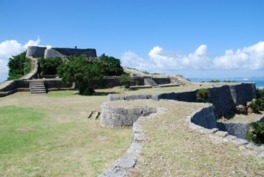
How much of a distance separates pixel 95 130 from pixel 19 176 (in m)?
5.37

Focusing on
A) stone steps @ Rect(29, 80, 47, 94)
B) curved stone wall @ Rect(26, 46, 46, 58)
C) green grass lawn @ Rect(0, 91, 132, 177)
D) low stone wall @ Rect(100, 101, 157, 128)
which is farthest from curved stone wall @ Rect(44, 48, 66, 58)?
low stone wall @ Rect(100, 101, 157, 128)

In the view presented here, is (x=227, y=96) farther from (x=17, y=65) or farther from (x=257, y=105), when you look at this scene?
(x=17, y=65)

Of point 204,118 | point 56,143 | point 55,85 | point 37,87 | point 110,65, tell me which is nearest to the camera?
point 56,143

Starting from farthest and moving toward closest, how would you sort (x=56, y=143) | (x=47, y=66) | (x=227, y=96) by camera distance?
(x=47, y=66) < (x=227, y=96) < (x=56, y=143)

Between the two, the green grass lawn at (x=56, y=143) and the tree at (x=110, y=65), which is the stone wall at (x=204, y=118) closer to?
the green grass lawn at (x=56, y=143)

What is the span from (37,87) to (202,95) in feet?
47.1

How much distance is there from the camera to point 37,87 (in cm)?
2722

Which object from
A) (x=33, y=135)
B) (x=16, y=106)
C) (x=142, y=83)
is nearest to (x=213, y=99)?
(x=142, y=83)

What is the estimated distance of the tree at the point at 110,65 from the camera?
3694cm

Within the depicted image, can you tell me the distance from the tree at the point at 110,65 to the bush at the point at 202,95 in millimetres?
14280

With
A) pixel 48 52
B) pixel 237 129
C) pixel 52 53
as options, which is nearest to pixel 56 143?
pixel 237 129

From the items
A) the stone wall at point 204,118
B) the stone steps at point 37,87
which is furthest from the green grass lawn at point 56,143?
the stone steps at point 37,87

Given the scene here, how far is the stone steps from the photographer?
87.0ft

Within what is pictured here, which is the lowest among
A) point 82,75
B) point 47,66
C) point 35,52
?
point 82,75
